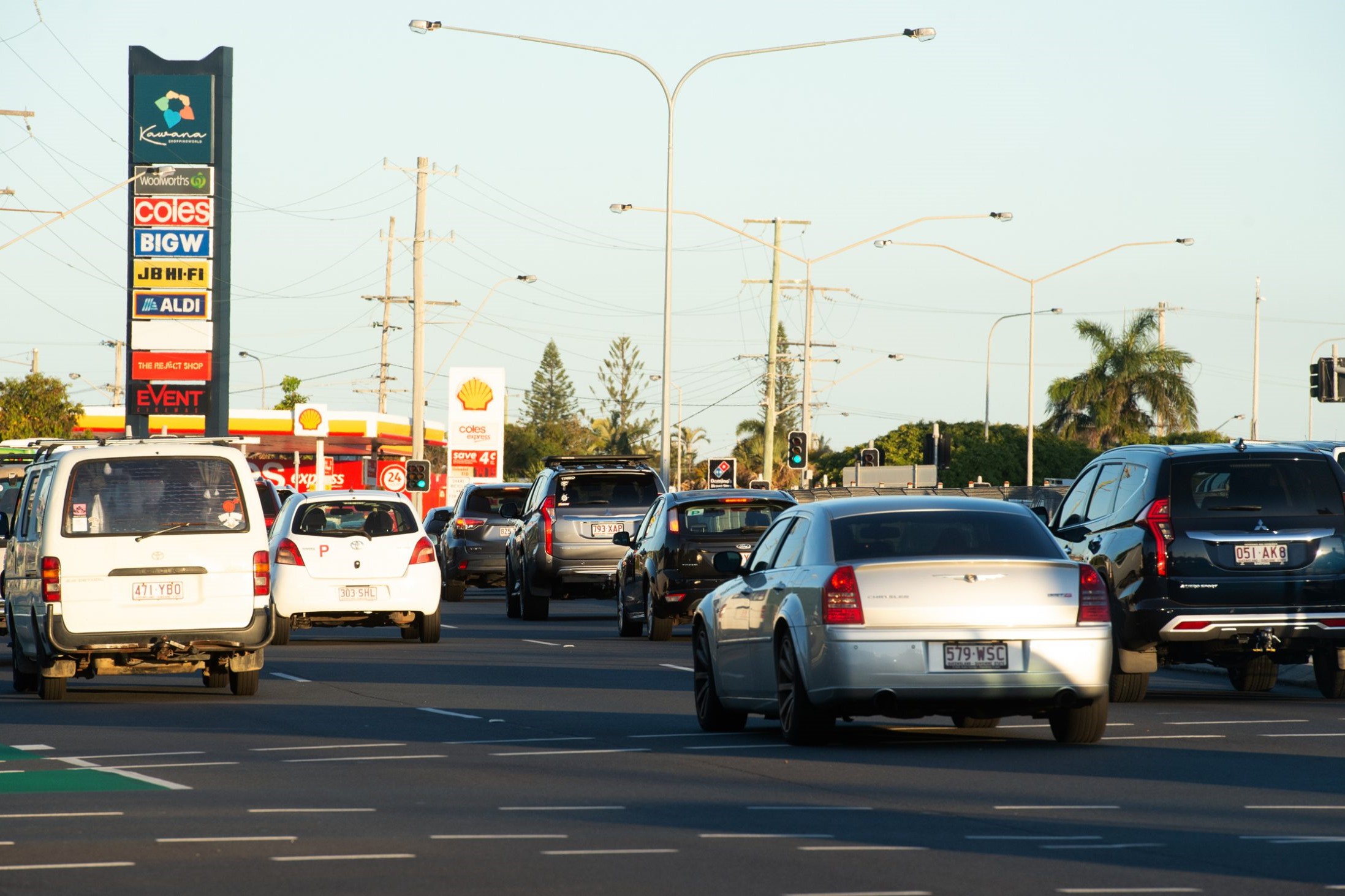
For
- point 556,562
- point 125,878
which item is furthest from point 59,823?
point 556,562

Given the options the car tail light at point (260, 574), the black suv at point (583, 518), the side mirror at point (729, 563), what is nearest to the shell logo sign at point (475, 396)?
the black suv at point (583, 518)

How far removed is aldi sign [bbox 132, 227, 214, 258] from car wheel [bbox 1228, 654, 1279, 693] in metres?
49.0

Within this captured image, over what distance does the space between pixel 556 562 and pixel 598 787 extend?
1788 cm

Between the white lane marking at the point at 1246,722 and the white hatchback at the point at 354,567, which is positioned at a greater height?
the white hatchback at the point at 354,567

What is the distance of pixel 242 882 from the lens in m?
7.77

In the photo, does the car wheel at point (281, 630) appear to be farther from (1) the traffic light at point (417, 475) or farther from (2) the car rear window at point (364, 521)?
(1) the traffic light at point (417, 475)

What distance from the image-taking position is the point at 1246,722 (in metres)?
14.2

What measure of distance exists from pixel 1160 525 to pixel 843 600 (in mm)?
4300

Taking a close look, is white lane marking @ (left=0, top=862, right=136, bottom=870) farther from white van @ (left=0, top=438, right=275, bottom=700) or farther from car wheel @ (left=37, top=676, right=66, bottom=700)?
car wheel @ (left=37, top=676, right=66, bottom=700)

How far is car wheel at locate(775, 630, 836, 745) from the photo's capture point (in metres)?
12.3

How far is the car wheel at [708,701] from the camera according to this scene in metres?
13.7

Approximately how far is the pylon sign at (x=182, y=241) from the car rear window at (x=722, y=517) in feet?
135

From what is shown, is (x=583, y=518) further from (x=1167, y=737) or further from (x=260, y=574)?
(x=1167, y=737)

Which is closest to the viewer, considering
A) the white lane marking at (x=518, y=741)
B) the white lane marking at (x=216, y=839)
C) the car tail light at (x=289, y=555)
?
the white lane marking at (x=216, y=839)
